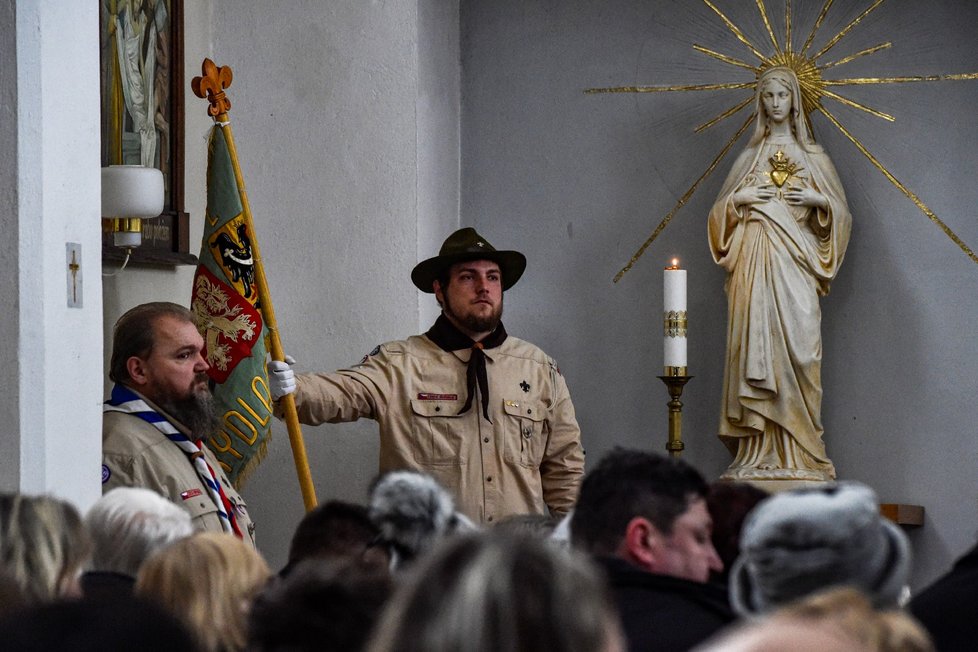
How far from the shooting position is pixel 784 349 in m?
5.47

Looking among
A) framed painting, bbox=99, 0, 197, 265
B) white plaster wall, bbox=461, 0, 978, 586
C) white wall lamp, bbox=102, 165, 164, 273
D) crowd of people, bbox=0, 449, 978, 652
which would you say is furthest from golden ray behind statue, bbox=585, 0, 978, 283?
crowd of people, bbox=0, 449, 978, 652

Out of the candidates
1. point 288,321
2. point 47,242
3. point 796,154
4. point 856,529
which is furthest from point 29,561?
point 796,154

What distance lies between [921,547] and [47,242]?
12.5ft

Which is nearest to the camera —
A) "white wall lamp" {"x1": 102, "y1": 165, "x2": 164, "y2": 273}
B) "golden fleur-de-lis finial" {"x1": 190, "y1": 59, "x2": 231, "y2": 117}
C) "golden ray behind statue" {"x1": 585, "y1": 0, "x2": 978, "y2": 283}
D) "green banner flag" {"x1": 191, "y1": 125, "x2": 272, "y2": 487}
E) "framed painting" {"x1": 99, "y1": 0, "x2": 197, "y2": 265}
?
"white wall lamp" {"x1": 102, "y1": 165, "x2": 164, "y2": 273}

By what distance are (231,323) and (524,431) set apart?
1136 mm

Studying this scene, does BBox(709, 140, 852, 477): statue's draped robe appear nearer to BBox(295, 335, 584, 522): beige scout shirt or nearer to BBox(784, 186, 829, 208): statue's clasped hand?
BBox(784, 186, 829, 208): statue's clasped hand

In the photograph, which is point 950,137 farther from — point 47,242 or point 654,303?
point 47,242

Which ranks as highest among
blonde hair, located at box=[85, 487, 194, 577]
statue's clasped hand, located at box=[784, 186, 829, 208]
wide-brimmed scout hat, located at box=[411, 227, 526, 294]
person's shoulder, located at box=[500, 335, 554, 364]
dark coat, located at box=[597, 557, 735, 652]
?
statue's clasped hand, located at box=[784, 186, 829, 208]

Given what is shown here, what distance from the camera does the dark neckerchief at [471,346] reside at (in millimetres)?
5016

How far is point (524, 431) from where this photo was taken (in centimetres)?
506

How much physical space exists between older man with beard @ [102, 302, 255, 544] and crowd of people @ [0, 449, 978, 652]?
4.02 ft

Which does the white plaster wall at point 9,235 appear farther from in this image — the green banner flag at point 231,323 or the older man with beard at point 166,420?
the green banner flag at point 231,323

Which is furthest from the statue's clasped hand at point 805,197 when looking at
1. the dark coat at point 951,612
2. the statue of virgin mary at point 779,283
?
the dark coat at point 951,612

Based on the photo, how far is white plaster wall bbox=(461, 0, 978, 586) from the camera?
5.73 m
